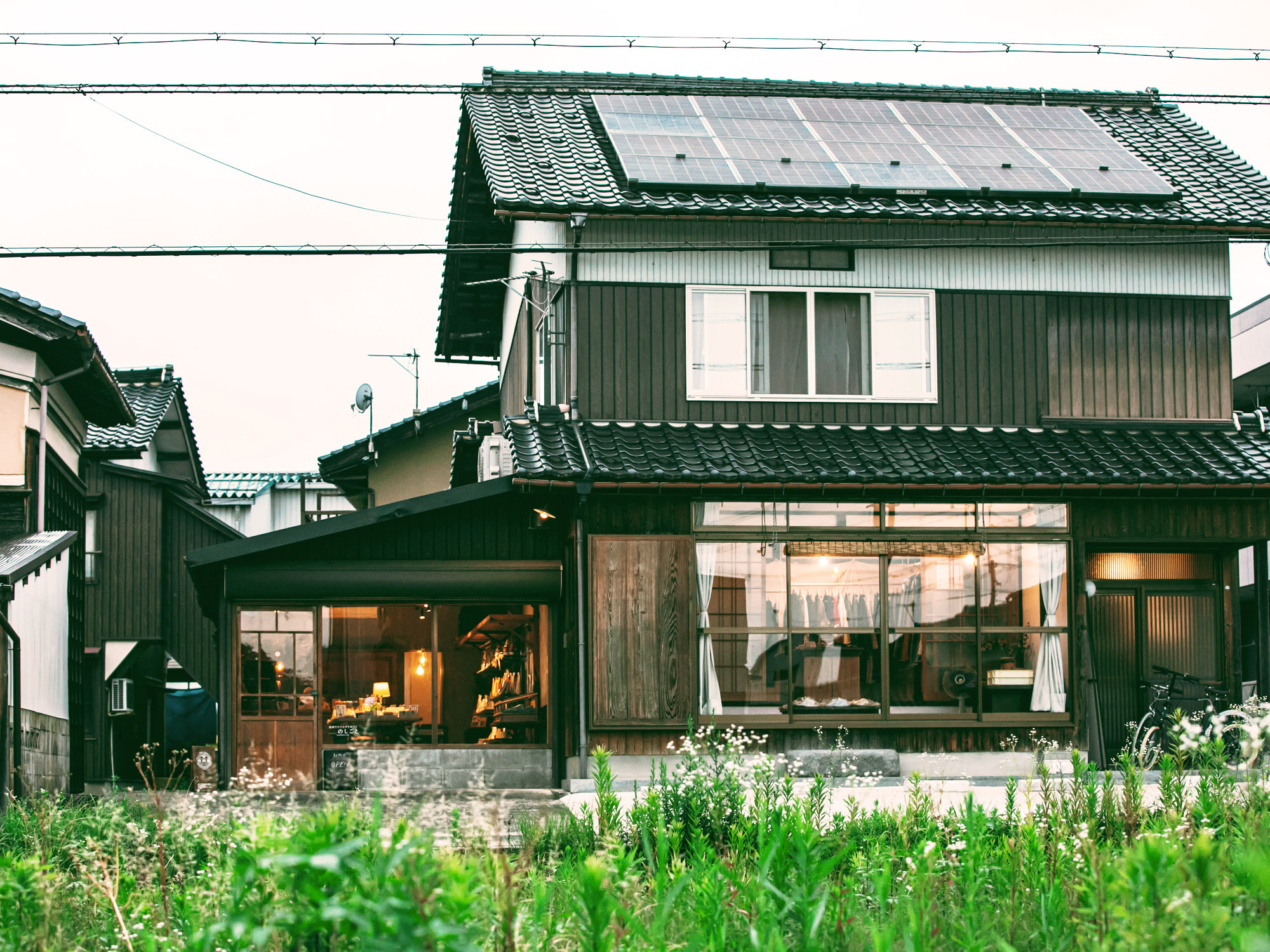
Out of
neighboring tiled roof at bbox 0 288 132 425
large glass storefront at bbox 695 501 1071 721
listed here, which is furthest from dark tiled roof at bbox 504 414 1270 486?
neighboring tiled roof at bbox 0 288 132 425

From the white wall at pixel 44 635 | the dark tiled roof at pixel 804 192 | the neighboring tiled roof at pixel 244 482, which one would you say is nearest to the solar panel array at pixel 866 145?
the dark tiled roof at pixel 804 192

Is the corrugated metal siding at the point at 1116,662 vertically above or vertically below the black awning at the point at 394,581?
below

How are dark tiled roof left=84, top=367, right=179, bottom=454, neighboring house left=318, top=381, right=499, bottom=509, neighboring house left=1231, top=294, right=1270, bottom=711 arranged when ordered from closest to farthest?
dark tiled roof left=84, top=367, right=179, bottom=454, neighboring house left=318, top=381, right=499, bottom=509, neighboring house left=1231, top=294, right=1270, bottom=711

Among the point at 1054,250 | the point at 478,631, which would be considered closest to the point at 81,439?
the point at 478,631

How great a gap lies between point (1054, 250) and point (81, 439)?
12887mm

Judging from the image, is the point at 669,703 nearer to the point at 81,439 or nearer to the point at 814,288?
the point at 814,288

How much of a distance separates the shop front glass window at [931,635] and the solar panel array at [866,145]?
177 inches

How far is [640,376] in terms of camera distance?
15641 millimetres

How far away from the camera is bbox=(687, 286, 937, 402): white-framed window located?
1578 cm

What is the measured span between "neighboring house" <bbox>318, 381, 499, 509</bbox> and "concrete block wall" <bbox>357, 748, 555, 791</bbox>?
1086cm

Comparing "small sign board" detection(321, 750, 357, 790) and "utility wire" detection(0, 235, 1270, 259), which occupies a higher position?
"utility wire" detection(0, 235, 1270, 259)

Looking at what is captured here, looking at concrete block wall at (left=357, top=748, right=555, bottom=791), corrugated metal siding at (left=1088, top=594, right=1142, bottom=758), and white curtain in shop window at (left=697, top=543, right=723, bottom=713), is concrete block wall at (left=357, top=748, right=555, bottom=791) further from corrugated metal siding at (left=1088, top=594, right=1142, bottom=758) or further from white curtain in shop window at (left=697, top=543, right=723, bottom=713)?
corrugated metal siding at (left=1088, top=594, right=1142, bottom=758)

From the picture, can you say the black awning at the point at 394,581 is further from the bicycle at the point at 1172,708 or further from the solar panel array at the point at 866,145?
the bicycle at the point at 1172,708

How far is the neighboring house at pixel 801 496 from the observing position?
1479 cm
